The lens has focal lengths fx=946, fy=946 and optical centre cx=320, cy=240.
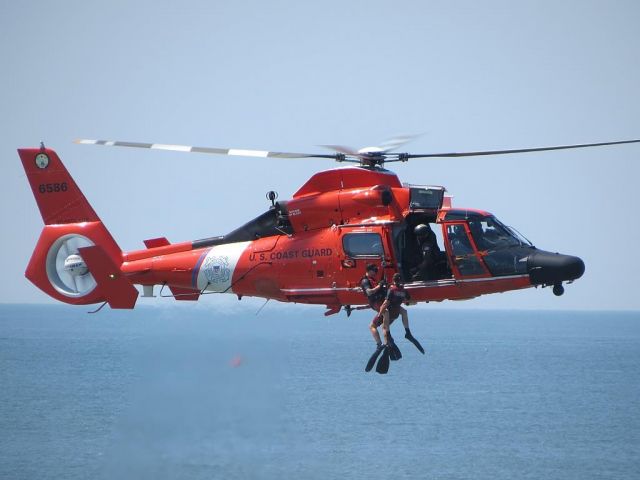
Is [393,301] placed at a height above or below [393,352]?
above

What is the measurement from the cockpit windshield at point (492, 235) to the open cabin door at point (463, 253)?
0.14 metres

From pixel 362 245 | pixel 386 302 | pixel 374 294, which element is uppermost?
pixel 362 245

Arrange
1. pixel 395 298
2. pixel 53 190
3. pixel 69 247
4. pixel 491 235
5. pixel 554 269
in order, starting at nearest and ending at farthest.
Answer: pixel 554 269 < pixel 395 298 < pixel 491 235 < pixel 69 247 < pixel 53 190

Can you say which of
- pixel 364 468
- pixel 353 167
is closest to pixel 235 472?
pixel 364 468

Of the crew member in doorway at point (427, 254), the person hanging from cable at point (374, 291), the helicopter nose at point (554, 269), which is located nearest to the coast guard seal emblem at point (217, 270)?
the person hanging from cable at point (374, 291)

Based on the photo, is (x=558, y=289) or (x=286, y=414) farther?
(x=286, y=414)

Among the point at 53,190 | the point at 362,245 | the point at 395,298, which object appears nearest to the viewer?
the point at 395,298

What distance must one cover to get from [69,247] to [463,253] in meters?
9.18

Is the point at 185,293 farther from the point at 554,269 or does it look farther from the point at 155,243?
the point at 554,269

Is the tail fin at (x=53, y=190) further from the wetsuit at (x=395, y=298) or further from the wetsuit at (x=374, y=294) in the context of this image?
the wetsuit at (x=395, y=298)

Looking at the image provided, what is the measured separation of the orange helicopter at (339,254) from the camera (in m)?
17.3

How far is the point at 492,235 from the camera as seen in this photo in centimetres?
1753

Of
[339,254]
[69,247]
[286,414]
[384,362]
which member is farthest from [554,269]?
[286,414]

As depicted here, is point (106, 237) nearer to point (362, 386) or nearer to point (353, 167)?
point (353, 167)
